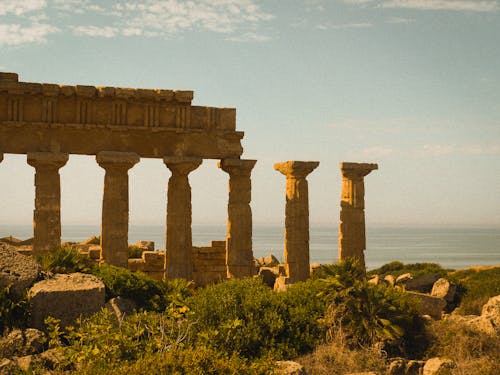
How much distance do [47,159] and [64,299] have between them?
382 inches

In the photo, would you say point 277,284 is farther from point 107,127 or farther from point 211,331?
point 211,331

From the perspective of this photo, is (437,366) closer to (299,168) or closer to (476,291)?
(476,291)

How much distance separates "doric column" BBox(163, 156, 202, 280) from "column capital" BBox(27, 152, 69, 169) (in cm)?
358

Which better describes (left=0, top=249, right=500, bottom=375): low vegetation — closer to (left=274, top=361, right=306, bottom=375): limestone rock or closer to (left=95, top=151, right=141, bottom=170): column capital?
(left=274, top=361, right=306, bottom=375): limestone rock

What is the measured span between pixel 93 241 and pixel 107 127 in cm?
1295

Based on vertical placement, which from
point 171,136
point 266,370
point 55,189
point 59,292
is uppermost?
point 171,136

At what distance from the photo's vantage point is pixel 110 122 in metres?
23.2

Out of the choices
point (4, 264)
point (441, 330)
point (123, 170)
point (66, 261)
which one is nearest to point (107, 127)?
point (123, 170)

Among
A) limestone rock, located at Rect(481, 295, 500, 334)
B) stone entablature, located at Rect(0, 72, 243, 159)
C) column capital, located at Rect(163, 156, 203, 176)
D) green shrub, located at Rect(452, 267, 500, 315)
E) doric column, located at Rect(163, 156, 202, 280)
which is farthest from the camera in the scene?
doric column, located at Rect(163, 156, 202, 280)

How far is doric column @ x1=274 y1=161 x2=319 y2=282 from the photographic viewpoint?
24469 millimetres

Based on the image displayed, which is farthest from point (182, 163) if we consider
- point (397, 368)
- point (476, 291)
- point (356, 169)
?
point (397, 368)

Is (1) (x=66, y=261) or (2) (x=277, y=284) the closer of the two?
(1) (x=66, y=261)

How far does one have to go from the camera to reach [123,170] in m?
23.1

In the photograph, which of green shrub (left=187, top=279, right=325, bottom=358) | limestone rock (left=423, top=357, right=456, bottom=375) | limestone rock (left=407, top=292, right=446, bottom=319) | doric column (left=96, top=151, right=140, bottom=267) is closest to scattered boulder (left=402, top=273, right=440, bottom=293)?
limestone rock (left=407, top=292, right=446, bottom=319)
